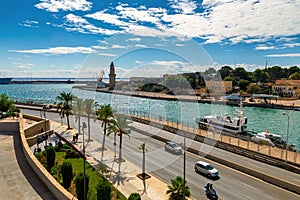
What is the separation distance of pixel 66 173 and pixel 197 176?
10996mm

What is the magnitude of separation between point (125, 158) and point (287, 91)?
3828 inches

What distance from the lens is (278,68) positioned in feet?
465

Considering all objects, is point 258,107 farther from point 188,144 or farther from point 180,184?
point 180,184

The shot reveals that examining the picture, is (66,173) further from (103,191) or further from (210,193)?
(210,193)

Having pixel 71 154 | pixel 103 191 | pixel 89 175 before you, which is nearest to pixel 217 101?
pixel 71 154

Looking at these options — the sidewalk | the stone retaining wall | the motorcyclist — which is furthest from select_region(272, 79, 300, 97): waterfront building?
the stone retaining wall

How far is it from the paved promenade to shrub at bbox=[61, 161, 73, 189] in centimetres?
153

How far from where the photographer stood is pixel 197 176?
Result: 838 inches

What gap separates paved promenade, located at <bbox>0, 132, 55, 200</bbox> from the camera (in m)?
15.5

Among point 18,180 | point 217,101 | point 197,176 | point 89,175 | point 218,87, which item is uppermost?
point 218,87

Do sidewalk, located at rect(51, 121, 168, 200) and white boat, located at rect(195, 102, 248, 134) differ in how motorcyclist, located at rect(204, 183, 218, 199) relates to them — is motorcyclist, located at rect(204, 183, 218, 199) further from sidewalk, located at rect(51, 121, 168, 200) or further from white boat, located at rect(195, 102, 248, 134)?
white boat, located at rect(195, 102, 248, 134)

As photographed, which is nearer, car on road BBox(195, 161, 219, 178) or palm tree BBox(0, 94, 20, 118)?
car on road BBox(195, 161, 219, 178)

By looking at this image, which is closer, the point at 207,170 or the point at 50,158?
the point at 207,170

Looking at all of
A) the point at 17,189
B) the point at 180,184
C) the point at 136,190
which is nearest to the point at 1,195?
the point at 17,189
